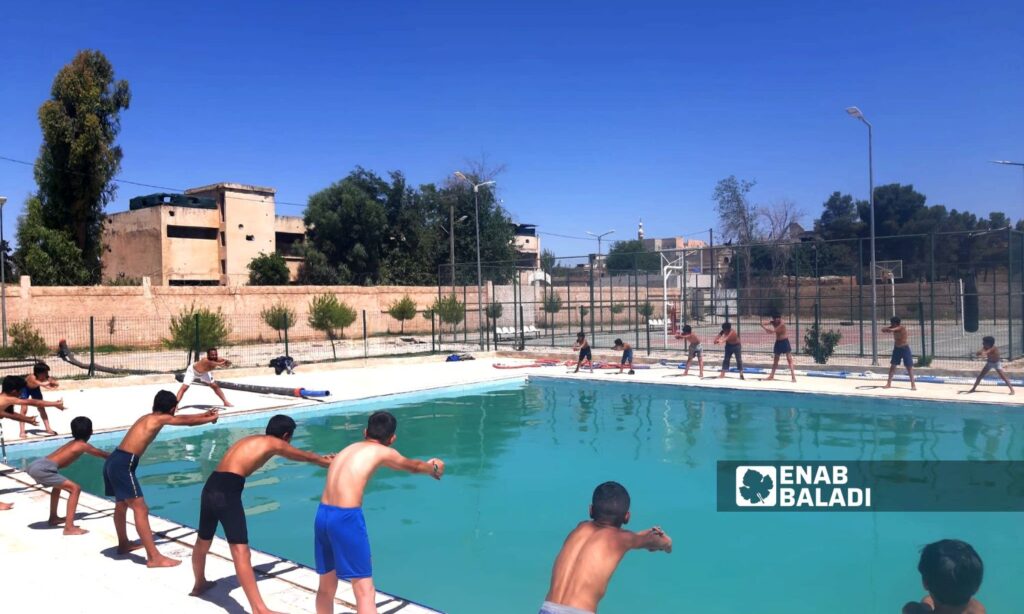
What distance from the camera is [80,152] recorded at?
35250 millimetres

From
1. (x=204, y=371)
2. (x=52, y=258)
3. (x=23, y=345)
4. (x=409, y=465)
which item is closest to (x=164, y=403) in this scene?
(x=409, y=465)

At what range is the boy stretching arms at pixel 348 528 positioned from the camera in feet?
15.1

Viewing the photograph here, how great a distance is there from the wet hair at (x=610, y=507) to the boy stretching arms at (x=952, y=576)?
128 cm

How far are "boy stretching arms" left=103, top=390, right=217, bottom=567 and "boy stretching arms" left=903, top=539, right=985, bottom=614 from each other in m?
5.49

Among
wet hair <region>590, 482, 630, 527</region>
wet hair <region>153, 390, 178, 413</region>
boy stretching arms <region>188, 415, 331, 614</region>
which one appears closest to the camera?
wet hair <region>590, 482, 630, 527</region>

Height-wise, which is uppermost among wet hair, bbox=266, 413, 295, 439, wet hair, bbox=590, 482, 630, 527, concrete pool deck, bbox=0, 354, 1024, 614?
wet hair, bbox=266, 413, 295, 439

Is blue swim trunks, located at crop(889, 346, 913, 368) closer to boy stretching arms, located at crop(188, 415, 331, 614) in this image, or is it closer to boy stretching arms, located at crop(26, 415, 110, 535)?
boy stretching arms, located at crop(188, 415, 331, 614)

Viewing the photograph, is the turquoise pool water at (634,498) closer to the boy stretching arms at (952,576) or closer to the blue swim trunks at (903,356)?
the blue swim trunks at (903,356)

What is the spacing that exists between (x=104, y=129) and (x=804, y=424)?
1369 inches

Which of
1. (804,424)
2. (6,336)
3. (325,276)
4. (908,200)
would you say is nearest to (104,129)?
(6,336)

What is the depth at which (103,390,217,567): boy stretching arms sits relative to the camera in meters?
6.31

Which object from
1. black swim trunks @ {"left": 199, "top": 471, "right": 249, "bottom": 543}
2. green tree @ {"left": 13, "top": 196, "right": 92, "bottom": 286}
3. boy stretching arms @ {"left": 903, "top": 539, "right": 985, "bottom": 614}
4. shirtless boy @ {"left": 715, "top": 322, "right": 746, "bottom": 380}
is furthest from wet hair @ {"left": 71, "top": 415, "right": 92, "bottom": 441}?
green tree @ {"left": 13, "top": 196, "right": 92, "bottom": 286}

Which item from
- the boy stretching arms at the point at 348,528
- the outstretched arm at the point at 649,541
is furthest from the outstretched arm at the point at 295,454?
the outstretched arm at the point at 649,541

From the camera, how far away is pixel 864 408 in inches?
634
